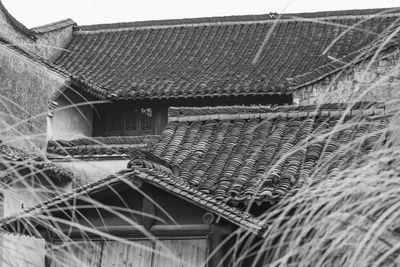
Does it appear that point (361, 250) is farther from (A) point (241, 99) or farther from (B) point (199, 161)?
(A) point (241, 99)

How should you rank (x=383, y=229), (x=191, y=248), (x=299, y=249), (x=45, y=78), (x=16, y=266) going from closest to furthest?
(x=383, y=229) → (x=299, y=249) → (x=16, y=266) → (x=191, y=248) → (x=45, y=78)

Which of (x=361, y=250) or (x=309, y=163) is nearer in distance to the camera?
(x=361, y=250)

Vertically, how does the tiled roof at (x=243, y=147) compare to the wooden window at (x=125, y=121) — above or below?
below

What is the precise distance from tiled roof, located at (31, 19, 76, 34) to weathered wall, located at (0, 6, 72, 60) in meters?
0.06

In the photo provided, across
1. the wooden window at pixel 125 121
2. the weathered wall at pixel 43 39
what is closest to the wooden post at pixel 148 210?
the weathered wall at pixel 43 39

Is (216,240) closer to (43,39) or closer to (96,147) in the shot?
(96,147)

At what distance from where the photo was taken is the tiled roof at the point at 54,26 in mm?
17250

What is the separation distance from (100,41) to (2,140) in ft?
52.9

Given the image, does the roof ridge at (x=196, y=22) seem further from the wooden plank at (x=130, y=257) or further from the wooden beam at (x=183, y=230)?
the wooden plank at (x=130, y=257)

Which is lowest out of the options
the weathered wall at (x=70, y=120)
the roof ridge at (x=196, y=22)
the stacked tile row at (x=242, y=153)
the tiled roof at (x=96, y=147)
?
the stacked tile row at (x=242, y=153)

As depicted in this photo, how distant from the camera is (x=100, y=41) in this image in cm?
1928

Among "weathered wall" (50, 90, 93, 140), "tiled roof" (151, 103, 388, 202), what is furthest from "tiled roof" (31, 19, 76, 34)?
"tiled roof" (151, 103, 388, 202)

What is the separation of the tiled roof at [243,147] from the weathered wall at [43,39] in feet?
13.9

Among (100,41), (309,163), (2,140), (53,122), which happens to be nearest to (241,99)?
(53,122)
